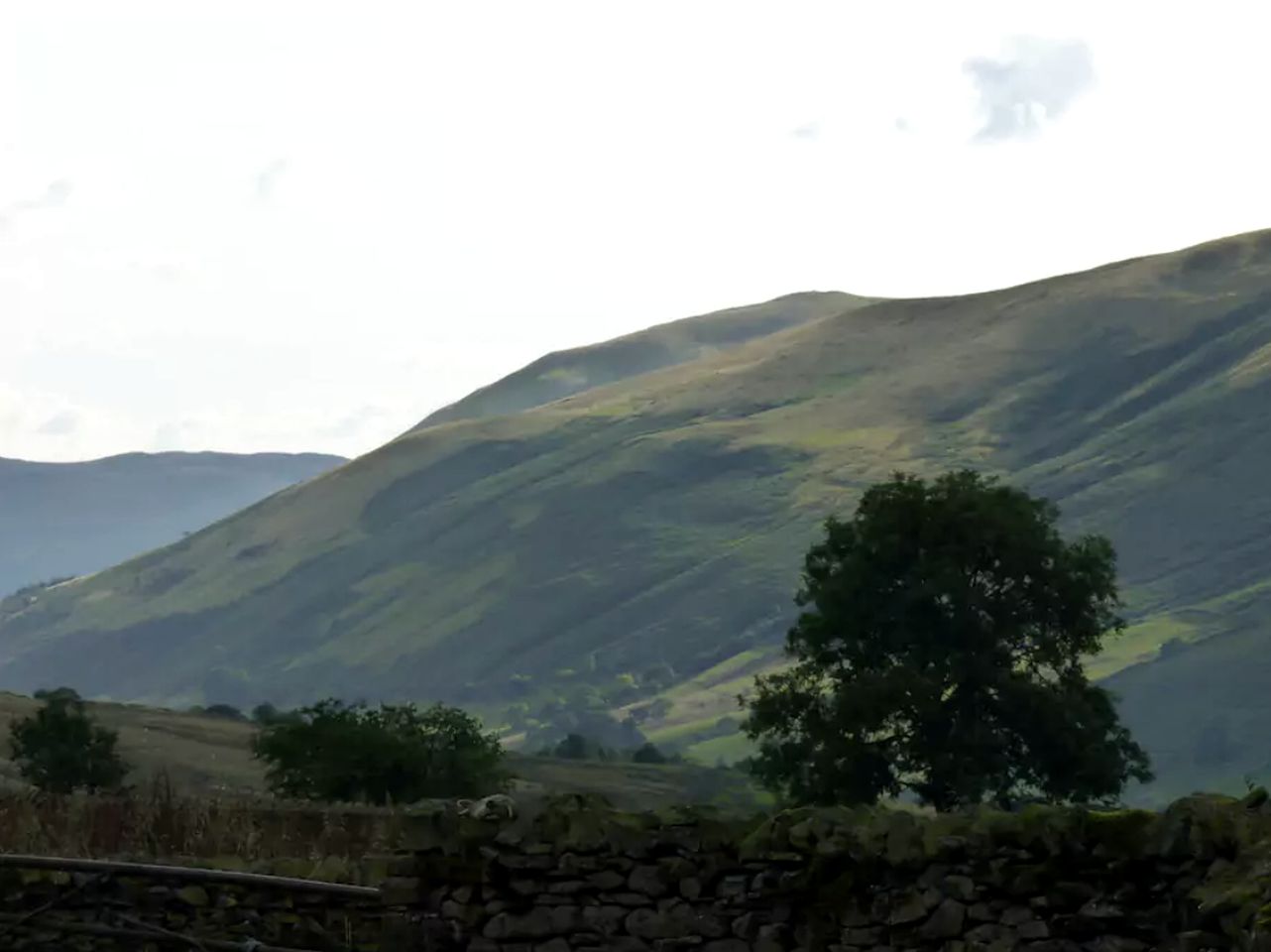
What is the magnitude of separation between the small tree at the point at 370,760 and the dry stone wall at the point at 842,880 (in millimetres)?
43178

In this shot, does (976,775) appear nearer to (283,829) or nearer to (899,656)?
(899,656)

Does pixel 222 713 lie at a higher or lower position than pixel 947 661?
higher

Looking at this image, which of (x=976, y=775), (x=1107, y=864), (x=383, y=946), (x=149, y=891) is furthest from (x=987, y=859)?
(x=976, y=775)

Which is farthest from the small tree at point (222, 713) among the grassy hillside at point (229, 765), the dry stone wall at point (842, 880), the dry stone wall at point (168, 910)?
the dry stone wall at point (842, 880)

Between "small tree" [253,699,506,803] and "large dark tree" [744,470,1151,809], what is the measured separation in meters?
8.76

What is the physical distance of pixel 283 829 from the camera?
24844 mm

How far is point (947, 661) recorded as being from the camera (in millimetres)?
58969

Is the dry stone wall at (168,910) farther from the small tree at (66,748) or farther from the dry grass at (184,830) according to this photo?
the small tree at (66,748)

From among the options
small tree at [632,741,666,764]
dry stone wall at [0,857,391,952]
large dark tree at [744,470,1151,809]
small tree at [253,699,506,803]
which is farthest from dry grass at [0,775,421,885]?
small tree at [632,741,666,764]

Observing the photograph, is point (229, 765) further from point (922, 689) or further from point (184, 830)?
point (184, 830)

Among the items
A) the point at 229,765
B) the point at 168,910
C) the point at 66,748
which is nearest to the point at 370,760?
the point at 66,748

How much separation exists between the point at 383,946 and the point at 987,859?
15.6 feet

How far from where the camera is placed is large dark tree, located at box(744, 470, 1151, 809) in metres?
56.3

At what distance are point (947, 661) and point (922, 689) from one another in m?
3.09
